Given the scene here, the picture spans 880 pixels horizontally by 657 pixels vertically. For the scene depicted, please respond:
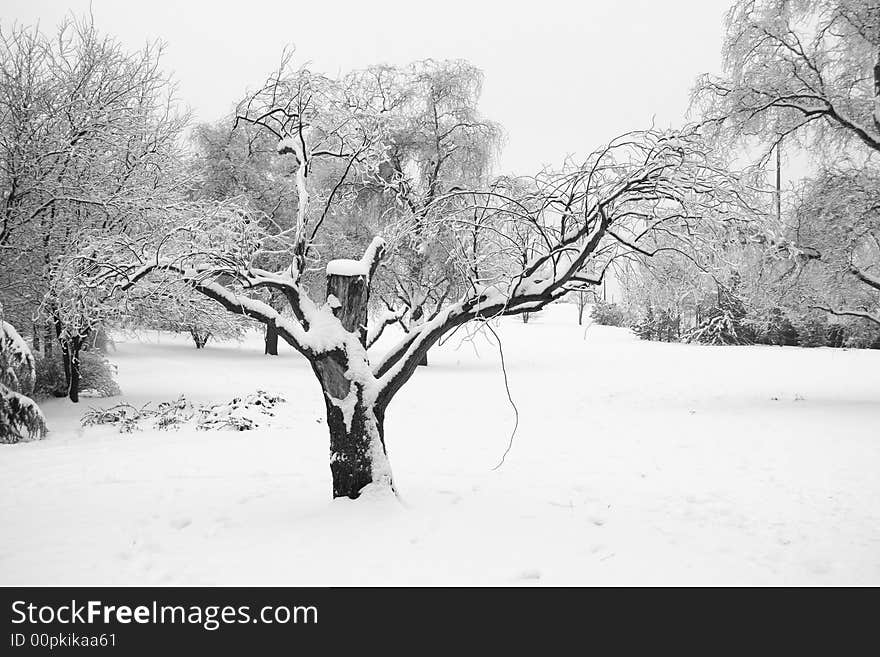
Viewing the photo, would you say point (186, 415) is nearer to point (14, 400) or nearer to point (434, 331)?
point (14, 400)

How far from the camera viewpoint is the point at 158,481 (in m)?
5.98

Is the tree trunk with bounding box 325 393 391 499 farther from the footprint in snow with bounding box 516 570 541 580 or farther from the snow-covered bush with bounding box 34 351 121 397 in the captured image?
the snow-covered bush with bounding box 34 351 121 397

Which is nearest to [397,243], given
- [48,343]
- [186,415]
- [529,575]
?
[529,575]

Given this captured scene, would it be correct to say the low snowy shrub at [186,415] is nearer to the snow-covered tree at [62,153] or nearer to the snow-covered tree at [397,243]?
the snow-covered tree at [62,153]

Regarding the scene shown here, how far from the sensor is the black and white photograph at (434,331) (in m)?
4.02

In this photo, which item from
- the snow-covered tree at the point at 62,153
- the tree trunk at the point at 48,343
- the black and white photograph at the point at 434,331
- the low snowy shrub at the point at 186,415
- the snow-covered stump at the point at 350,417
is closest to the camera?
the black and white photograph at the point at 434,331

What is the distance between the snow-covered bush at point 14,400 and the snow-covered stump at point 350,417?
21.2ft

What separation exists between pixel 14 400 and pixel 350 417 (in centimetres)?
684

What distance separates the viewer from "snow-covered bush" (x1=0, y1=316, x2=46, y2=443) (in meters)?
8.34

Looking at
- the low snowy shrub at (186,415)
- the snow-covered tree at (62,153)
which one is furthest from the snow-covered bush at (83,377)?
the low snowy shrub at (186,415)

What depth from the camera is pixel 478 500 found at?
5.28m

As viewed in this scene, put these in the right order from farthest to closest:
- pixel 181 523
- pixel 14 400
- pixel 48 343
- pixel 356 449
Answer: pixel 48 343 < pixel 14 400 < pixel 356 449 < pixel 181 523
